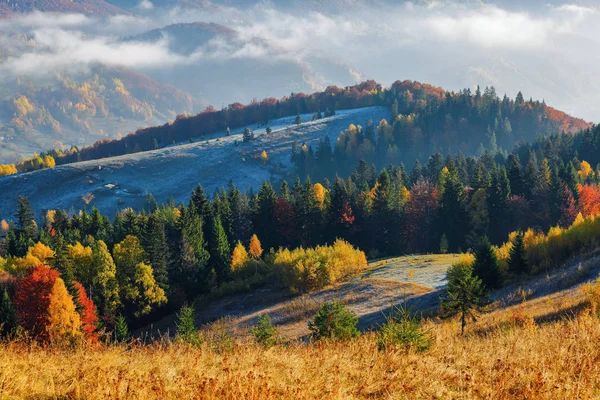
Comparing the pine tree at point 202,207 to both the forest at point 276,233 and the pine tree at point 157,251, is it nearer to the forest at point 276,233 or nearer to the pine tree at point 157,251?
the forest at point 276,233

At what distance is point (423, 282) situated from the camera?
56.5 meters

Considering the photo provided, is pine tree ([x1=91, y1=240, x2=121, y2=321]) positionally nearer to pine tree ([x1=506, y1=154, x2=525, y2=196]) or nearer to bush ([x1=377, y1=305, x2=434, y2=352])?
bush ([x1=377, y1=305, x2=434, y2=352])

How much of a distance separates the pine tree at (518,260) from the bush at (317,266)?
919 inches

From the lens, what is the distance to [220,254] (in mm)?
78000

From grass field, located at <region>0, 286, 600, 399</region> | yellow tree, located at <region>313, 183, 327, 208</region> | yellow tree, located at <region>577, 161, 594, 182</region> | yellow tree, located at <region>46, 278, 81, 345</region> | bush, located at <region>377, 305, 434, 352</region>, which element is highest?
grass field, located at <region>0, 286, 600, 399</region>

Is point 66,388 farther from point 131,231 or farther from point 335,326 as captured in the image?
point 131,231

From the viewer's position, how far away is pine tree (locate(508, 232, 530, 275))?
Result: 4916cm

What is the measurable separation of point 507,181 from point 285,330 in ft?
193

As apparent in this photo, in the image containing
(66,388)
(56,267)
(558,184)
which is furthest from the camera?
(558,184)

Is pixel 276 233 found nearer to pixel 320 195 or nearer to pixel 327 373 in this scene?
pixel 320 195

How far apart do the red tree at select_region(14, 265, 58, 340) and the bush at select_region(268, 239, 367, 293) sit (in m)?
29.8

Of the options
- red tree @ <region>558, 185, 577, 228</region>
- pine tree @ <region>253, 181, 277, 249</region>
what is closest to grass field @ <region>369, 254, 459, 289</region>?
pine tree @ <region>253, 181, 277, 249</region>

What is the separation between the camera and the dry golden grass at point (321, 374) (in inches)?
288

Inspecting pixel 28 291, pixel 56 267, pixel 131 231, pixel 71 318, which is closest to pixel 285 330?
pixel 71 318
